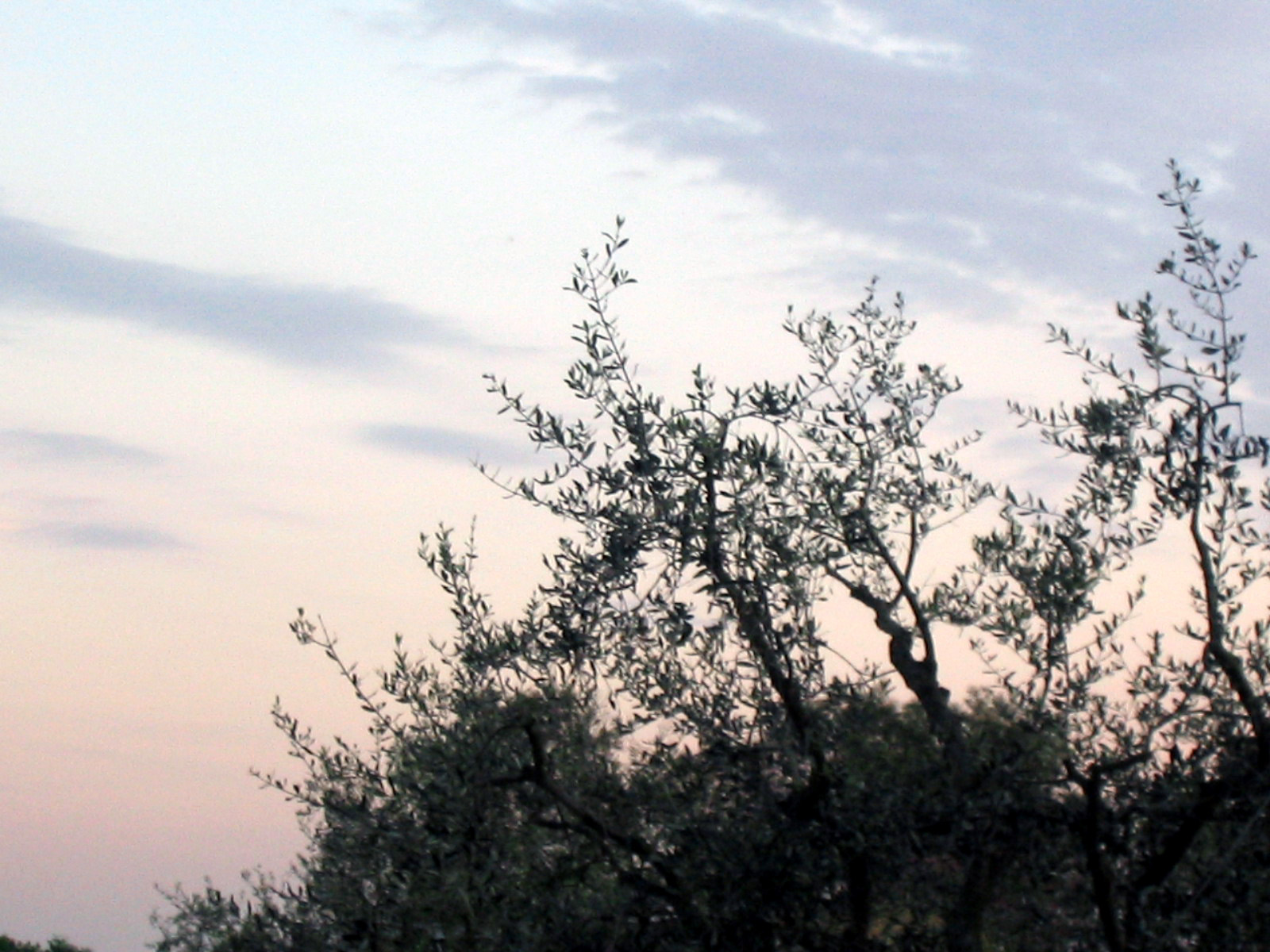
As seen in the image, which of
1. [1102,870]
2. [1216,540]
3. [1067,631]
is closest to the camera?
[1102,870]

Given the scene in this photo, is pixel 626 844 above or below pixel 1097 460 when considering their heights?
below

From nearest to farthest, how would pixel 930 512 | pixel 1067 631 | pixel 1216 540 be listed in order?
1. pixel 1216 540
2. pixel 1067 631
3. pixel 930 512

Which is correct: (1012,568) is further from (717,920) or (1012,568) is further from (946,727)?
(717,920)

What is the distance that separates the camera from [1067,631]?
34.0ft

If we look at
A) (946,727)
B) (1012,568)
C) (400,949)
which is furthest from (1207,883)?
(400,949)

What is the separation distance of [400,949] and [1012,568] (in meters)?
4.62

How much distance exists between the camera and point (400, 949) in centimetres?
958

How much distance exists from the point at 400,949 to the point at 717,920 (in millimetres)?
1899

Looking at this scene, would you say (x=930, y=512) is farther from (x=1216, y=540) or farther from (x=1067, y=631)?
(x=1216, y=540)

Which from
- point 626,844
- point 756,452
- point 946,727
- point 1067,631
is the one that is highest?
point 756,452

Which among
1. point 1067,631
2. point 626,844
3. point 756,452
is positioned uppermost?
point 756,452

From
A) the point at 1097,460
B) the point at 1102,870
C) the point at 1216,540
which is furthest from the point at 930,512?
the point at 1102,870

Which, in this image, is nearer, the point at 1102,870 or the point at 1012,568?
the point at 1102,870

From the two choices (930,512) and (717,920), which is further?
(930,512)
